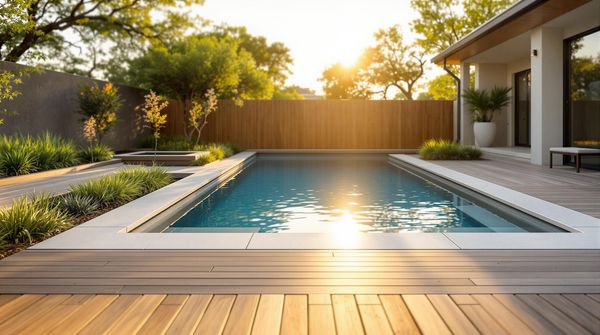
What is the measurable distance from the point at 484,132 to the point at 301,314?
12.8m

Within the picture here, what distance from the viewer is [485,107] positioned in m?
14.3

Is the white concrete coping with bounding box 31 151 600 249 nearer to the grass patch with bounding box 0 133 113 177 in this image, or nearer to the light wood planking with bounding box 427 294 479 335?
the light wood planking with bounding box 427 294 479 335

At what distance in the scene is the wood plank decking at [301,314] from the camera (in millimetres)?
2410

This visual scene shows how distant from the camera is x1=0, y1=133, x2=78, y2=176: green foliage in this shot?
8.44 m

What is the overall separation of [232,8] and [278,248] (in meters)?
13.7

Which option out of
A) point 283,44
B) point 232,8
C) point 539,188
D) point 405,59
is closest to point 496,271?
point 539,188

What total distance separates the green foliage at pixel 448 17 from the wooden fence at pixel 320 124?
8.16m

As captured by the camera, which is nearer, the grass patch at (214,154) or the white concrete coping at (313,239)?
the white concrete coping at (313,239)

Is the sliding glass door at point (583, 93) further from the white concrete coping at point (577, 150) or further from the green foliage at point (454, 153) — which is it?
the green foliage at point (454, 153)

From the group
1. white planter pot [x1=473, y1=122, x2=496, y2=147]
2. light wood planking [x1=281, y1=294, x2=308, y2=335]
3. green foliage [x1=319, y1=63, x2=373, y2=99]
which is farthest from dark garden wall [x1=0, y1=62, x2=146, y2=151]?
green foliage [x1=319, y1=63, x2=373, y2=99]

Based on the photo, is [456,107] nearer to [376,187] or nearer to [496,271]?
[376,187]

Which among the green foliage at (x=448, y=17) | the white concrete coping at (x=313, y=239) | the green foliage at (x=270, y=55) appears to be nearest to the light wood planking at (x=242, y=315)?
the white concrete coping at (x=313, y=239)

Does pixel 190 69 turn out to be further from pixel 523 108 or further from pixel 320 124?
pixel 523 108

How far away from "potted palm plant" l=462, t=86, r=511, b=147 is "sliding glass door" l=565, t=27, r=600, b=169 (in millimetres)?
3615
